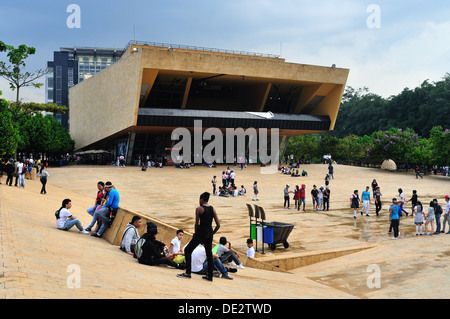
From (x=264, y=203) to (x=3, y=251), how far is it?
1805 centimetres

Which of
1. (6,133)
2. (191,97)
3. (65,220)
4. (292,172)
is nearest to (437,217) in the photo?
(65,220)

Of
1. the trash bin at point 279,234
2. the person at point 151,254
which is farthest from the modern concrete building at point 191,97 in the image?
the person at point 151,254

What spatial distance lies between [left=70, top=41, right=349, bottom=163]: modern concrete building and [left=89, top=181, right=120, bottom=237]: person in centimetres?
2956

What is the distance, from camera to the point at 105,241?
1073 cm

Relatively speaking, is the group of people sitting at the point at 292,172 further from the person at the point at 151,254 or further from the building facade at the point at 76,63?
the building facade at the point at 76,63

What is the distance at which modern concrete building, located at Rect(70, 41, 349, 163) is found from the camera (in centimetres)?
4069

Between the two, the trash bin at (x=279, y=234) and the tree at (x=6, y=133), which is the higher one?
the tree at (x=6, y=133)

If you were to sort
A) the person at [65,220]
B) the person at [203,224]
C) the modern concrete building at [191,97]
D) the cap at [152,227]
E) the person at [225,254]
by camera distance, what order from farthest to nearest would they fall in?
the modern concrete building at [191,97]
the person at [65,220]
the person at [225,254]
the cap at [152,227]
the person at [203,224]

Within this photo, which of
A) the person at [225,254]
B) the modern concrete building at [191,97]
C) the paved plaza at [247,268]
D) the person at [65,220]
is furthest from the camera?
the modern concrete building at [191,97]

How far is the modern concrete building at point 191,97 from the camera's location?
40688mm

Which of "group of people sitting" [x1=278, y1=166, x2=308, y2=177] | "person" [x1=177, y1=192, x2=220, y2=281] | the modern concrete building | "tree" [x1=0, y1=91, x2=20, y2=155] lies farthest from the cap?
the modern concrete building

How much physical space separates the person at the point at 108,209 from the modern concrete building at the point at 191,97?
29.6 m

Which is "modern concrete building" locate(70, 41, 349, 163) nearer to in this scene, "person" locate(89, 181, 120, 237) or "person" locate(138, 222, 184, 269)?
"person" locate(89, 181, 120, 237)

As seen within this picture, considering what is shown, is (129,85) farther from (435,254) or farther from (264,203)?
(435,254)
